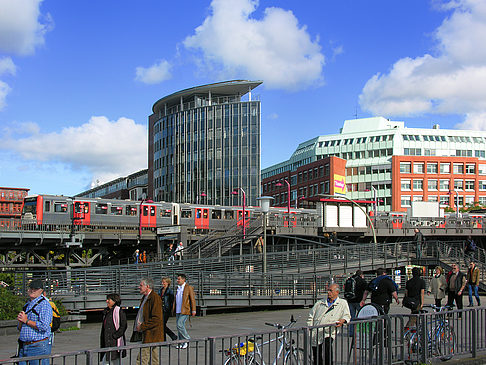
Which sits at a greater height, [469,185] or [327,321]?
[469,185]

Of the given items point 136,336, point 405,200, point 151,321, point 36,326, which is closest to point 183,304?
point 136,336

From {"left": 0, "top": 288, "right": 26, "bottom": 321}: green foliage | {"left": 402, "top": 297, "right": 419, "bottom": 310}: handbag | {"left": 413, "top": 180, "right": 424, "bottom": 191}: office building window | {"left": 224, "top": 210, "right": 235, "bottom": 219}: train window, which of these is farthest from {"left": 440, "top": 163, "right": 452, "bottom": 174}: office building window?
{"left": 0, "top": 288, "right": 26, "bottom": 321}: green foliage

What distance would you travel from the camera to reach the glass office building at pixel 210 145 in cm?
9131

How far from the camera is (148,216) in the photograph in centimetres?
5497

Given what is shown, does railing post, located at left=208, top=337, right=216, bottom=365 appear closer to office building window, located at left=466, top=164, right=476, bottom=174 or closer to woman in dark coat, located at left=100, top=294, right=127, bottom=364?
woman in dark coat, located at left=100, top=294, right=127, bottom=364

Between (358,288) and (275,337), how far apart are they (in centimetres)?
730

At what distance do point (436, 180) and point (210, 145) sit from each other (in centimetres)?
4151

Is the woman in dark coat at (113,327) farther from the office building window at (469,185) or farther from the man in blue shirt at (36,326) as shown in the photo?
the office building window at (469,185)

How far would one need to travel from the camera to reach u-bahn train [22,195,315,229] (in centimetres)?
4903

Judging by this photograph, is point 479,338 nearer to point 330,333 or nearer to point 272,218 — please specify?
point 330,333

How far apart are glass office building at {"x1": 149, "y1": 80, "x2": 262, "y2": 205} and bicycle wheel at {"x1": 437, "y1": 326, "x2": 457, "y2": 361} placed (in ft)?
248

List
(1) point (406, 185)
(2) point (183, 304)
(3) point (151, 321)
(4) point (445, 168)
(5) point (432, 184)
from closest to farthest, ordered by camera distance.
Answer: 1. (3) point (151, 321)
2. (2) point (183, 304)
3. (1) point (406, 185)
4. (5) point (432, 184)
5. (4) point (445, 168)

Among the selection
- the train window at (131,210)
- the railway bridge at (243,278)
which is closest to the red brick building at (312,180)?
the train window at (131,210)

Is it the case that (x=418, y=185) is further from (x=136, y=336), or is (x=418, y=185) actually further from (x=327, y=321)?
(x=327, y=321)
